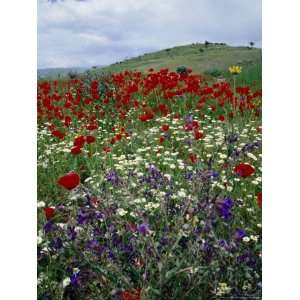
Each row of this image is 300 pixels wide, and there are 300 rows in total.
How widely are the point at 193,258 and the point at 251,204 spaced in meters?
0.65

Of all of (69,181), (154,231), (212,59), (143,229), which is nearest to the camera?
(69,181)

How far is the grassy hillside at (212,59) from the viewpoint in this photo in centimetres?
244

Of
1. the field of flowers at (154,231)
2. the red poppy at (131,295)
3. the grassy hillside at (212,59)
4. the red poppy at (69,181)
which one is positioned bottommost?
the red poppy at (131,295)

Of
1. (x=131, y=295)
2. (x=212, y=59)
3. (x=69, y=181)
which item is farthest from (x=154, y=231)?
(x=212, y=59)

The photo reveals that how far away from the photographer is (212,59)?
351cm

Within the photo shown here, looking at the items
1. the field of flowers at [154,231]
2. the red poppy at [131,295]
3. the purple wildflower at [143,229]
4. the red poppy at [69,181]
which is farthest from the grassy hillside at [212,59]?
the red poppy at [131,295]

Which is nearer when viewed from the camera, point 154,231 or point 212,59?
point 154,231

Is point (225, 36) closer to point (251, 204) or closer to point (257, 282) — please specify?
point (251, 204)

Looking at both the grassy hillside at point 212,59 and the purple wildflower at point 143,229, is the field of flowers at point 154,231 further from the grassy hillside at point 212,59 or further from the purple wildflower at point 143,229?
the grassy hillside at point 212,59

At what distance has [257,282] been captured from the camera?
183 cm

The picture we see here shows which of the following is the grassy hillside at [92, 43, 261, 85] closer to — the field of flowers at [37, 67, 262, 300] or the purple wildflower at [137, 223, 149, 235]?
the field of flowers at [37, 67, 262, 300]

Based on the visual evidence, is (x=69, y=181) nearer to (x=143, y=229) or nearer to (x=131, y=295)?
(x=143, y=229)
